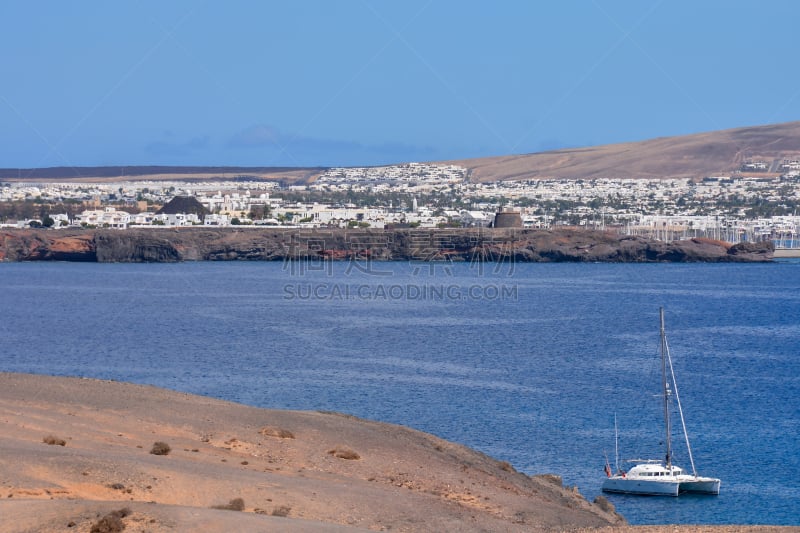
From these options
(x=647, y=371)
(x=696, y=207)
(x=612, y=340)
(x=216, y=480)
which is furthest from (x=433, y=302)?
(x=696, y=207)

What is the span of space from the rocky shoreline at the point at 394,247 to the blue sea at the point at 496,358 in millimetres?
29997

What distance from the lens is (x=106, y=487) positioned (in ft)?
58.5

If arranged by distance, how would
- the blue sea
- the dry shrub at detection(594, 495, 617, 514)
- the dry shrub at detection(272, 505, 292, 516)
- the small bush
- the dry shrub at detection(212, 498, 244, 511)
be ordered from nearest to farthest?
the dry shrub at detection(212, 498, 244, 511)
the dry shrub at detection(272, 505, 292, 516)
the small bush
the dry shrub at detection(594, 495, 617, 514)
the blue sea

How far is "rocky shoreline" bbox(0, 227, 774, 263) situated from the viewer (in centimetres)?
11862

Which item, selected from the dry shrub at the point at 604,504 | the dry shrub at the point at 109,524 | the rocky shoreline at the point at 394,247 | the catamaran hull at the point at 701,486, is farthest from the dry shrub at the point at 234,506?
the rocky shoreline at the point at 394,247

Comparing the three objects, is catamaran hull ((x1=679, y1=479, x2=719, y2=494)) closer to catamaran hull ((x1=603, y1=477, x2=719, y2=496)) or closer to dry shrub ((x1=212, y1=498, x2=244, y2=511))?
catamaran hull ((x1=603, y1=477, x2=719, y2=496))

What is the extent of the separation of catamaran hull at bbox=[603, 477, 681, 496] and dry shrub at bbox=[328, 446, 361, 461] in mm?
6448

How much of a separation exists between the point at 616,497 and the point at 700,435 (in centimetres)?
578

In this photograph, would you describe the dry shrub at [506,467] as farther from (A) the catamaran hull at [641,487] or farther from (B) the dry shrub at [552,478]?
(A) the catamaran hull at [641,487]

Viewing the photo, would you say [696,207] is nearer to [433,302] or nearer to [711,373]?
[433,302]

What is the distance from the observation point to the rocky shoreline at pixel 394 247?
118625 millimetres

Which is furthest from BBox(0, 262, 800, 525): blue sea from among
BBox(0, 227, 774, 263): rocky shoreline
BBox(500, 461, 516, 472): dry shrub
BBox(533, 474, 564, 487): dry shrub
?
BBox(0, 227, 774, 263): rocky shoreline

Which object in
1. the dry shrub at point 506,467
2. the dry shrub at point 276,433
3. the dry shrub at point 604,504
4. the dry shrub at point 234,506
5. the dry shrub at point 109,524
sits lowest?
the dry shrub at point 604,504

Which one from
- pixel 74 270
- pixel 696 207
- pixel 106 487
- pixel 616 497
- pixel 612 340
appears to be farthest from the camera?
pixel 696 207
